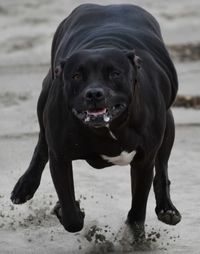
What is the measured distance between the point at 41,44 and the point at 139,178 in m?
6.84

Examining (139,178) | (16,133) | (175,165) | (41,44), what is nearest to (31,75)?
(41,44)

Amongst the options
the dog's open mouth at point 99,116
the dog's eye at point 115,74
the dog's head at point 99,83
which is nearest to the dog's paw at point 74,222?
the dog's head at point 99,83

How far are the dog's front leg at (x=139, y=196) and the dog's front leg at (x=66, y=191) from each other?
34 cm

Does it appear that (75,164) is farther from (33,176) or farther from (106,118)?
(106,118)

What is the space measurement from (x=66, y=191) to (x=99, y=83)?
888mm

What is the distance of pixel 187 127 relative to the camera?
30.1ft

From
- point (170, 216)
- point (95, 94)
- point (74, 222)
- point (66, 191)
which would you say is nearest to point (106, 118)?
point (95, 94)

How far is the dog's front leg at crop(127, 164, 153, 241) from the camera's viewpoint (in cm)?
603

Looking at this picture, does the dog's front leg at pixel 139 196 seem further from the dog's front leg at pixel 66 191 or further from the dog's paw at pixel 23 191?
the dog's paw at pixel 23 191

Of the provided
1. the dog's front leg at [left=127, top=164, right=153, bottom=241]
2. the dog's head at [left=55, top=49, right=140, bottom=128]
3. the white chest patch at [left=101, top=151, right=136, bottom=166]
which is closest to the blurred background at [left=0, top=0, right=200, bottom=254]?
the dog's front leg at [left=127, top=164, right=153, bottom=241]

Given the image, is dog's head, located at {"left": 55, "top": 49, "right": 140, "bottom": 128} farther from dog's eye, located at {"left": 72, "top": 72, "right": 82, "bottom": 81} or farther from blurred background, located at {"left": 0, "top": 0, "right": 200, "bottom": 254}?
blurred background, located at {"left": 0, "top": 0, "right": 200, "bottom": 254}

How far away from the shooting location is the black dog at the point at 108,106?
533cm

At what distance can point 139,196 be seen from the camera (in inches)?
243

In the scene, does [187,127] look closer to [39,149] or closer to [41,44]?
[39,149]
